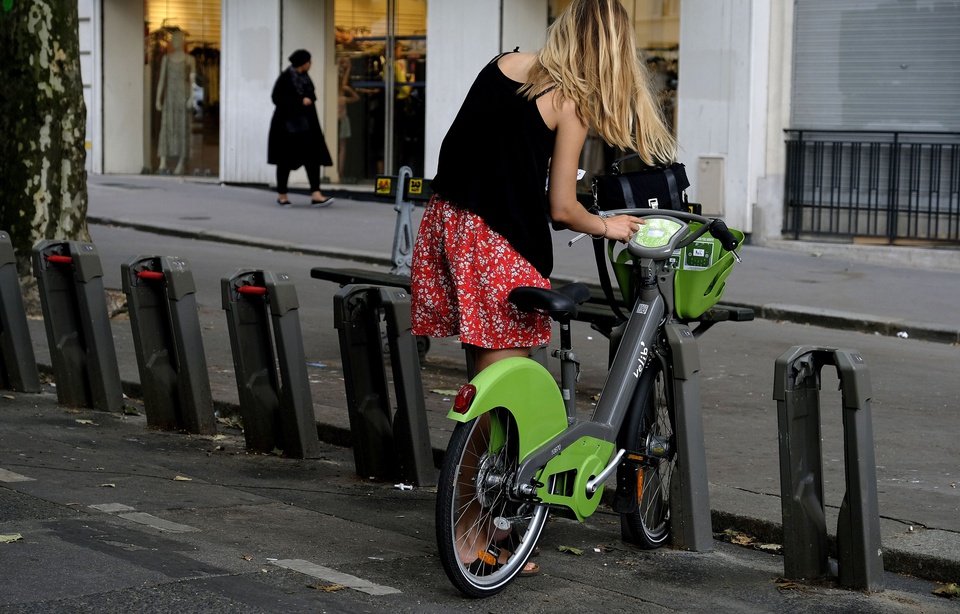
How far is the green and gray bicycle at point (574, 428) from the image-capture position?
447 centimetres

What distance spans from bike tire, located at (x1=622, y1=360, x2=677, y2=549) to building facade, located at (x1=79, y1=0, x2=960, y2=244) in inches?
435

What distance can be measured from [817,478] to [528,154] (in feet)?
4.79

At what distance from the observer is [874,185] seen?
628 inches

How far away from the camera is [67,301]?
25.6 ft

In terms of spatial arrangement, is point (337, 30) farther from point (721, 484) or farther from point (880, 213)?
point (721, 484)

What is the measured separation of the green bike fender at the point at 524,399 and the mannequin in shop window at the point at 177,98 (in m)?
19.4

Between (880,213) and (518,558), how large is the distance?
40.0 feet

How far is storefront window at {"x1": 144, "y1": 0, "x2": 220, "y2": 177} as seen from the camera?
75.0ft

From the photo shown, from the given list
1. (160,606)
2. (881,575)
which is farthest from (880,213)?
(160,606)

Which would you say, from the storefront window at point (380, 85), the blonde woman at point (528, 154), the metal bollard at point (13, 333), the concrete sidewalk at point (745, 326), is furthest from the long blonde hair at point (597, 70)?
the storefront window at point (380, 85)

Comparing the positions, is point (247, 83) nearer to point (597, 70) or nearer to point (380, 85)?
point (380, 85)

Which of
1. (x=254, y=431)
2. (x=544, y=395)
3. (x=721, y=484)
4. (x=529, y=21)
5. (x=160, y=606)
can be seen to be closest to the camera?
(x=160, y=606)

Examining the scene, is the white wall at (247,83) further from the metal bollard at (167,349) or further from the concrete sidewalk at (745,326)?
the metal bollard at (167,349)

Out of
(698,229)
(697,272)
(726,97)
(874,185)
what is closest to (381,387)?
(697,272)
